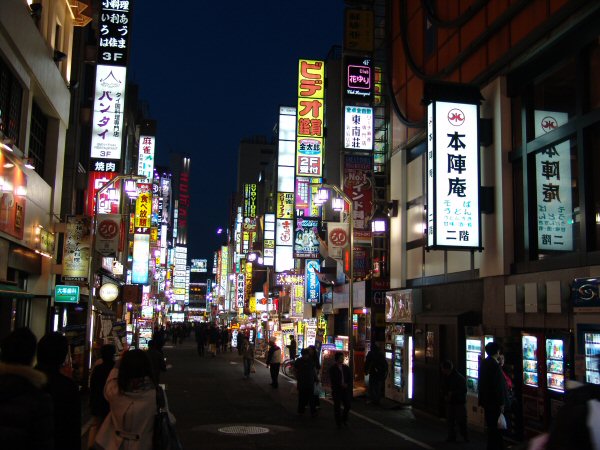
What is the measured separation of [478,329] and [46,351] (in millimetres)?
12190

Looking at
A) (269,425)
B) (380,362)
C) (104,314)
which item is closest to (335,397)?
(269,425)

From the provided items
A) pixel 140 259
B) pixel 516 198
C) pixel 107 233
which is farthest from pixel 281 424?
pixel 140 259

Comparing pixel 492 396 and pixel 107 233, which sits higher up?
pixel 107 233

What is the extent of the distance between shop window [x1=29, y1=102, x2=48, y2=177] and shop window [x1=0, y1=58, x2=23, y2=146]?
2516 millimetres

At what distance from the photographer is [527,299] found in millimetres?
13680

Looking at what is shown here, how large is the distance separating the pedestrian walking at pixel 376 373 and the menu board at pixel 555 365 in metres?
7.54

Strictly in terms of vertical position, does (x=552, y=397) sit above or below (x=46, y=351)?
below

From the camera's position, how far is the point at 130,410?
6.00 meters

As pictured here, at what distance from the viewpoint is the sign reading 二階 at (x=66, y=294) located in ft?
70.6

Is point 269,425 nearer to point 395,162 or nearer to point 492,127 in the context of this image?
point 492,127

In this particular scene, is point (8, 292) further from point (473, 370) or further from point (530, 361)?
point (530, 361)

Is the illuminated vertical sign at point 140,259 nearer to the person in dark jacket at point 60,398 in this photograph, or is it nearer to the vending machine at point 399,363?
the vending machine at point 399,363

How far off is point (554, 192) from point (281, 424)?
321 inches

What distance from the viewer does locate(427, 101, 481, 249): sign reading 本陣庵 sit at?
50.5 feet
